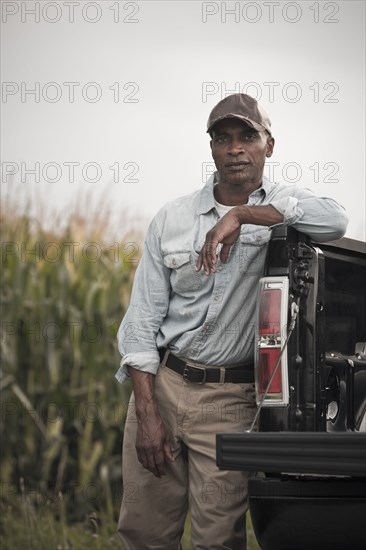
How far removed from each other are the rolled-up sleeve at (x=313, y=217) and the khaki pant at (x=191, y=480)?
0.63 m

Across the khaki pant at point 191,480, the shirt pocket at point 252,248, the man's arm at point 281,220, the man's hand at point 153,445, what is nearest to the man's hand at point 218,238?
the man's arm at point 281,220

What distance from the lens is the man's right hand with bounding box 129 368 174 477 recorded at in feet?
12.8

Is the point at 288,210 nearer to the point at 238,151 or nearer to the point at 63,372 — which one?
the point at 238,151

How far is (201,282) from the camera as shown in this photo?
12.9 ft

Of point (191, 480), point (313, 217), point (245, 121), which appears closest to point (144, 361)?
point (191, 480)

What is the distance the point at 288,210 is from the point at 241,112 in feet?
1.58

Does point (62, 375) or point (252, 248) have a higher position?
point (252, 248)

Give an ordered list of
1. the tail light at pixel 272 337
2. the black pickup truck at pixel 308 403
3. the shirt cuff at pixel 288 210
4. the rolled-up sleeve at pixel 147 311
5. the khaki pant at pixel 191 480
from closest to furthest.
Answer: the black pickup truck at pixel 308 403
the tail light at pixel 272 337
the shirt cuff at pixel 288 210
the khaki pant at pixel 191 480
the rolled-up sleeve at pixel 147 311

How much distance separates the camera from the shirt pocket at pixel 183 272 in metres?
3.94

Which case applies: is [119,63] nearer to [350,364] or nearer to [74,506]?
[74,506]

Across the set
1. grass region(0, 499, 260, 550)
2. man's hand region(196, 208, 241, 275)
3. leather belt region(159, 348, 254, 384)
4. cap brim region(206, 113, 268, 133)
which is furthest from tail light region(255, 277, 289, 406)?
grass region(0, 499, 260, 550)

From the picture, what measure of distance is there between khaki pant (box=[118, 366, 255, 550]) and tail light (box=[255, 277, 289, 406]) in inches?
13.6

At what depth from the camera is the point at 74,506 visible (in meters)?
6.34

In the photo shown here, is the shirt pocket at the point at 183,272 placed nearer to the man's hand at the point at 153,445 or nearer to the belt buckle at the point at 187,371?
the belt buckle at the point at 187,371
